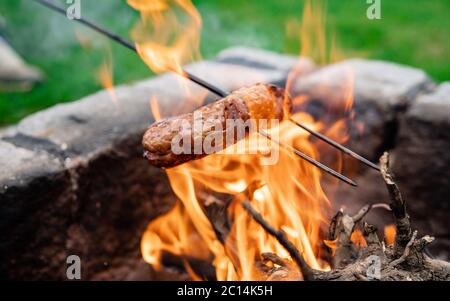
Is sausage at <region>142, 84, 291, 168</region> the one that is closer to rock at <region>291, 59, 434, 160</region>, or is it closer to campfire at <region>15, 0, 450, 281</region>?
campfire at <region>15, 0, 450, 281</region>

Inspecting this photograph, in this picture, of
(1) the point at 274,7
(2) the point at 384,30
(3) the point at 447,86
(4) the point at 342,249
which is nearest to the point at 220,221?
(4) the point at 342,249

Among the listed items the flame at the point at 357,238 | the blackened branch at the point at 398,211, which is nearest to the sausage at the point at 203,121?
the blackened branch at the point at 398,211

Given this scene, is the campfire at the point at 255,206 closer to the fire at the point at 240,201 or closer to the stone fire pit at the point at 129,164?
the fire at the point at 240,201

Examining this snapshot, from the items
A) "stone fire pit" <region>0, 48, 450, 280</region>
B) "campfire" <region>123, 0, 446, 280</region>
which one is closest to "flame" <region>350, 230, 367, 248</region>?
"campfire" <region>123, 0, 446, 280</region>

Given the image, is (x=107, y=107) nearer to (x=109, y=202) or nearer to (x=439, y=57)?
(x=109, y=202)

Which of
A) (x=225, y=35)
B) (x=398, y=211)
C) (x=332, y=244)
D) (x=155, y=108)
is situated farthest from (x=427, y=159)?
(x=225, y=35)

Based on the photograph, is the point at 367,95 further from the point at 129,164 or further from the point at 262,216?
the point at 262,216

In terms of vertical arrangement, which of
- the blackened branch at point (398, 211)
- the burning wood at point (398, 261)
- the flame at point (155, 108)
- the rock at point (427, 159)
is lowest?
the burning wood at point (398, 261)
